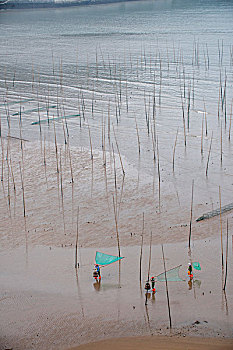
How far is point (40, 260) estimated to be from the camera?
8164 millimetres

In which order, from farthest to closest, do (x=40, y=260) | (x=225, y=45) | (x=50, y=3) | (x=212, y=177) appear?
(x=50, y=3) < (x=225, y=45) < (x=212, y=177) < (x=40, y=260)

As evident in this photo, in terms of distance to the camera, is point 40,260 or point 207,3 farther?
point 207,3

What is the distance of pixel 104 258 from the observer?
7.96m

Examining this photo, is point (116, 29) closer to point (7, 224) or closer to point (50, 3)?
point (50, 3)

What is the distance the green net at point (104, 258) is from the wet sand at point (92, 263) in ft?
0.40

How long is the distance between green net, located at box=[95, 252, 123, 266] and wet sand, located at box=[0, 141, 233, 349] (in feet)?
0.40

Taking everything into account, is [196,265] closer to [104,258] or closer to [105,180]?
[104,258]

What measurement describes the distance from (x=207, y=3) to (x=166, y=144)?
133ft

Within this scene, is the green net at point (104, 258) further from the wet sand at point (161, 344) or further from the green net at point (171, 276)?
the wet sand at point (161, 344)

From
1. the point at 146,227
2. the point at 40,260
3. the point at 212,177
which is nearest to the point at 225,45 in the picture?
the point at 212,177

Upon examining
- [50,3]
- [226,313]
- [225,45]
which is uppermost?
[50,3]

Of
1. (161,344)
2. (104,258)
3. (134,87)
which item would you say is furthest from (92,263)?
(134,87)

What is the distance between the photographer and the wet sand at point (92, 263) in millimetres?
6535

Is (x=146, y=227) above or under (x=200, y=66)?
under
